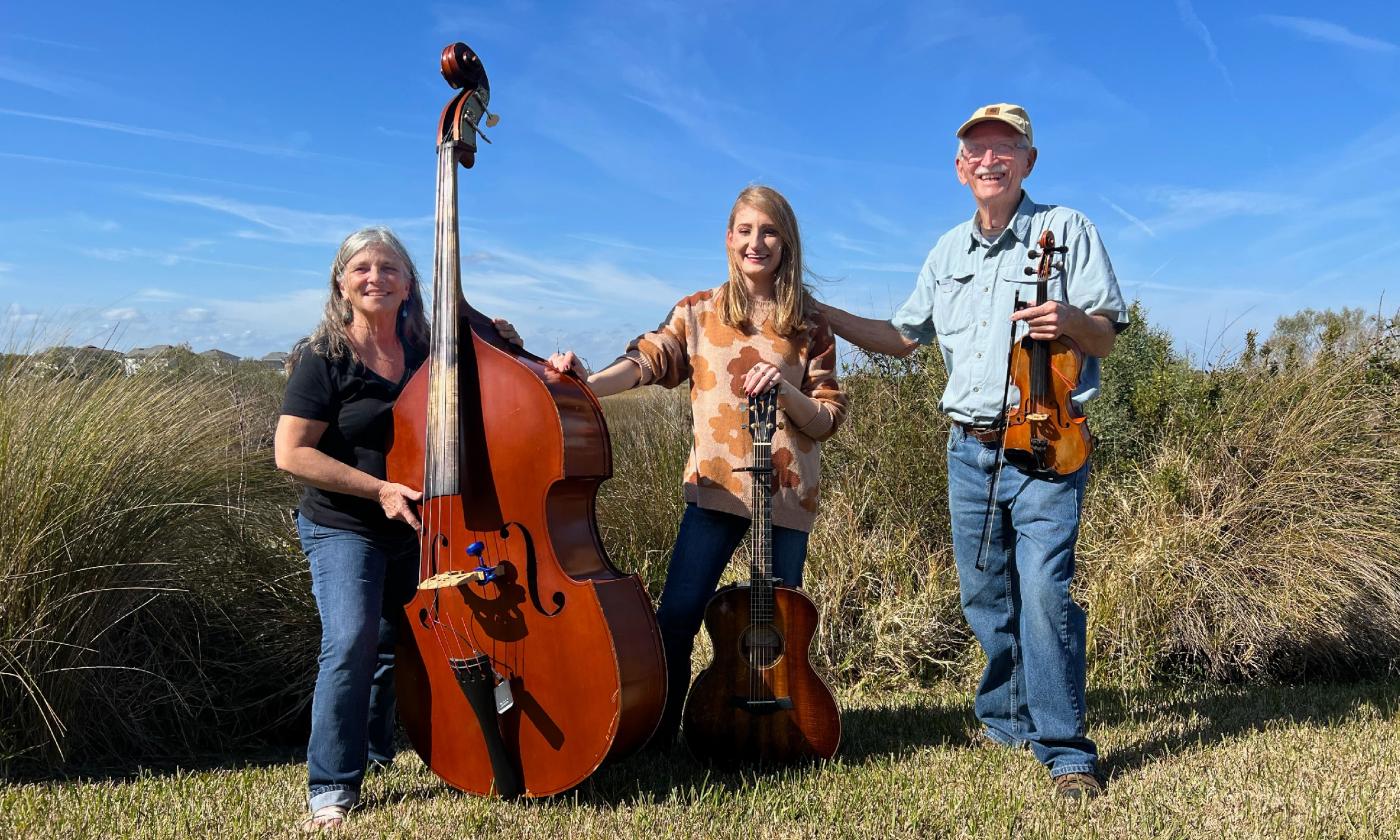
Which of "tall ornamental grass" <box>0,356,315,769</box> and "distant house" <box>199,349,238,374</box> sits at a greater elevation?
"distant house" <box>199,349,238,374</box>

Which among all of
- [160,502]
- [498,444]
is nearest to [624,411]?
[160,502]

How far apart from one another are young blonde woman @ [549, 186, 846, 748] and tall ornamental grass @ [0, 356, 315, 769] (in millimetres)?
2034

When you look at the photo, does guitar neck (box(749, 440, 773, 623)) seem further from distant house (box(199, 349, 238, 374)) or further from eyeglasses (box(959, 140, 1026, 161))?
distant house (box(199, 349, 238, 374))

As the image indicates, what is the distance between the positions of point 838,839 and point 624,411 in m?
4.89

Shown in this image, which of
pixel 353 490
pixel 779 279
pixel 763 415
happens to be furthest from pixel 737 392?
pixel 353 490

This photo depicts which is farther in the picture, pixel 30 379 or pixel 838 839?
pixel 30 379

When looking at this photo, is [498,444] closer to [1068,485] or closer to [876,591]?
[1068,485]

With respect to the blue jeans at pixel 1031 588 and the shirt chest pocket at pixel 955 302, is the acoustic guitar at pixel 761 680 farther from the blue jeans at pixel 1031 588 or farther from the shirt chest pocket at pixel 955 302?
the shirt chest pocket at pixel 955 302

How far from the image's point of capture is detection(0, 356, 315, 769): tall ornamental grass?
12.8 ft

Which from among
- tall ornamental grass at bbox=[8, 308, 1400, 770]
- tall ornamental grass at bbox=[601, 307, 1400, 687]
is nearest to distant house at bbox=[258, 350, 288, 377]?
tall ornamental grass at bbox=[8, 308, 1400, 770]

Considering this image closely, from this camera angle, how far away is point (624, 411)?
7648mm

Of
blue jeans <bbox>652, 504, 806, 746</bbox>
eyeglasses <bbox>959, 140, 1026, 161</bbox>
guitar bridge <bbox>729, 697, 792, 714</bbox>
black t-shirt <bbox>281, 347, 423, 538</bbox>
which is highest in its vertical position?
eyeglasses <bbox>959, 140, 1026, 161</bbox>

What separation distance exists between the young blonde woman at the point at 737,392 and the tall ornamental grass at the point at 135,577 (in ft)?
6.67

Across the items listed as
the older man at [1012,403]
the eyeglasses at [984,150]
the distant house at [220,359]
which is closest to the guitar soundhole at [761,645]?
the older man at [1012,403]
